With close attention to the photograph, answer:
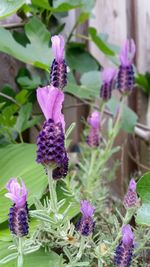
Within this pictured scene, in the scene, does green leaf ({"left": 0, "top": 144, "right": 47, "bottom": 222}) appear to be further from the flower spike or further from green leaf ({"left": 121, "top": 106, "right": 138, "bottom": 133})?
green leaf ({"left": 121, "top": 106, "right": 138, "bottom": 133})

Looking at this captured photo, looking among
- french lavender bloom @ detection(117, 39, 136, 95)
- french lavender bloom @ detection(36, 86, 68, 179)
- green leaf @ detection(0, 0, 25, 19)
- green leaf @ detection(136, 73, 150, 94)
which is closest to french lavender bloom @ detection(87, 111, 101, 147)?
french lavender bloom @ detection(117, 39, 136, 95)

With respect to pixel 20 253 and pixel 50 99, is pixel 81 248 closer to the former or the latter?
pixel 20 253

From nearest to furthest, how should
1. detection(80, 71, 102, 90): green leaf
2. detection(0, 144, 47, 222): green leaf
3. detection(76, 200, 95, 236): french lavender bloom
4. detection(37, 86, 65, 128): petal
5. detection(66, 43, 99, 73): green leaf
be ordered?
detection(37, 86, 65, 128): petal < detection(76, 200, 95, 236): french lavender bloom < detection(0, 144, 47, 222): green leaf < detection(80, 71, 102, 90): green leaf < detection(66, 43, 99, 73): green leaf

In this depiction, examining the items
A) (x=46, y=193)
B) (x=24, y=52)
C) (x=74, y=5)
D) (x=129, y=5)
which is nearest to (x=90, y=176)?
(x=46, y=193)

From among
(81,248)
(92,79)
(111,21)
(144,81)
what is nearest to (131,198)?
(81,248)

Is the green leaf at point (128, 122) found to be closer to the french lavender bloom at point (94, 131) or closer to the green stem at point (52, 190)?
the french lavender bloom at point (94, 131)

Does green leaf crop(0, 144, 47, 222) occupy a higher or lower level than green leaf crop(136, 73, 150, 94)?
lower
